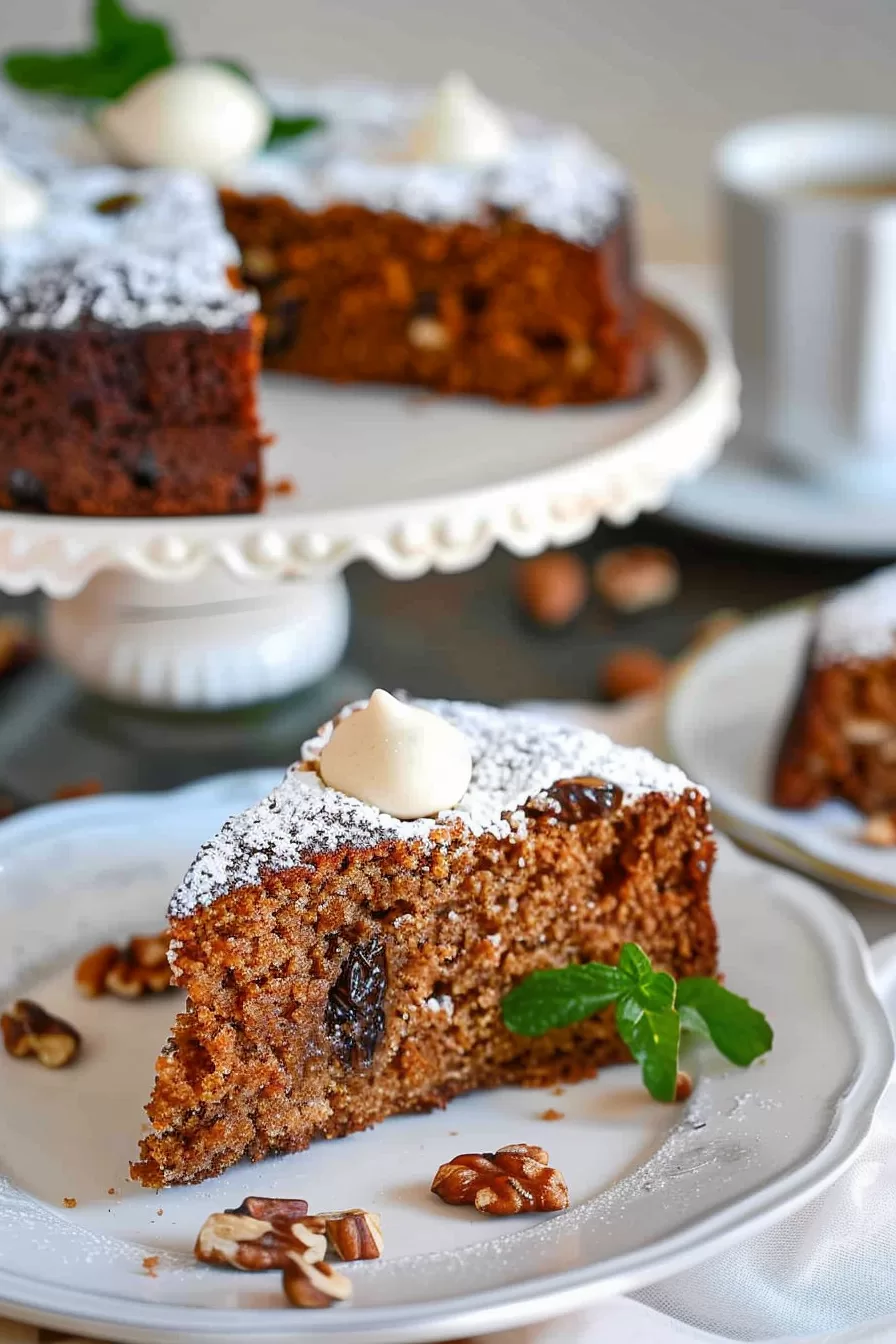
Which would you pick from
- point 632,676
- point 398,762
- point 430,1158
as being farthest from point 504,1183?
point 632,676

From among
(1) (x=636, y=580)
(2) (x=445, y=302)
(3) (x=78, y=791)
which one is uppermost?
(2) (x=445, y=302)

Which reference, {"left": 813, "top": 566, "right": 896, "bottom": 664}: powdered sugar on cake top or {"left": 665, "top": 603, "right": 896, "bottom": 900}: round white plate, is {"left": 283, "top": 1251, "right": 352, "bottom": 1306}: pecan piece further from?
{"left": 813, "top": 566, "right": 896, "bottom": 664}: powdered sugar on cake top

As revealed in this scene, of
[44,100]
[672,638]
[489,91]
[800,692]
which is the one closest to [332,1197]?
[800,692]

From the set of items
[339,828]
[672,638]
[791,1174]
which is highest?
[339,828]

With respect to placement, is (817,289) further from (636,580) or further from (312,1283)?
(312,1283)

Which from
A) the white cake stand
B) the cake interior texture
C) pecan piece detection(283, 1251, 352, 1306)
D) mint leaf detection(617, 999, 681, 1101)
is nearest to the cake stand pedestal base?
the white cake stand

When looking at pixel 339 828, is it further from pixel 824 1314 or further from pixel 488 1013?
pixel 824 1314
